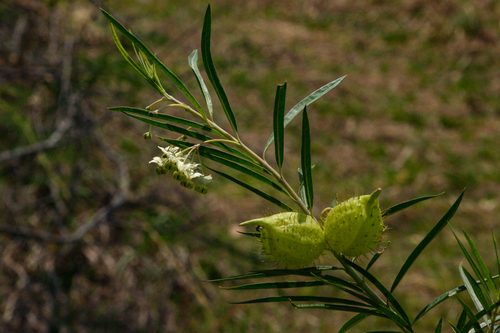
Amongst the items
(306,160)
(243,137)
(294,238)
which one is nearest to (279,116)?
(306,160)

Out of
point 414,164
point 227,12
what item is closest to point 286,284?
point 414,164

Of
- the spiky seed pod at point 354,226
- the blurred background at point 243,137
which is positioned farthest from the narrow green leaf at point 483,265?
the blurred background at point 243,137

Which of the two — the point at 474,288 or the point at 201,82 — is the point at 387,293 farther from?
the point at 201,82

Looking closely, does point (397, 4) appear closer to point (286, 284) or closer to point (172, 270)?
point (172, 270)

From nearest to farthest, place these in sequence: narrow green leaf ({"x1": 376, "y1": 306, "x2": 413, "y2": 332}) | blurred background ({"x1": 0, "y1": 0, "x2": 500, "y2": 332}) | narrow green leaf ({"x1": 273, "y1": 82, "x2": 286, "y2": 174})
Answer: narrow green leaf ({"x1": 376, "y1": 306, "x2": 413, "y2": 332}) < narrow green leaf ({"x1": 273, "y1": 82, "x2": 286, "y2": 174}) < blurred background ({"x1": 0, "y1": 0, "x2": 500, "y2": 332})

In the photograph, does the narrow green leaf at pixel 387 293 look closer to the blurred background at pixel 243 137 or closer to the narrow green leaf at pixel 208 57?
the narrow green leaf at pixel 208 57

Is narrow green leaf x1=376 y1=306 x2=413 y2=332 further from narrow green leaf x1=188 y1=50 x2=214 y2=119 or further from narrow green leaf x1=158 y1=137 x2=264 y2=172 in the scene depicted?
narrow green leaf x1=188 y1=50 x2=214 y2=119

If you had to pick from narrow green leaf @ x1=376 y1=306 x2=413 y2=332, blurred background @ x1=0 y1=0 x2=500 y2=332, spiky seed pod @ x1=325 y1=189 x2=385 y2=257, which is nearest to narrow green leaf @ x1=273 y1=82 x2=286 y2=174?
spiky seed pod @ x1=325 y1=189 x2=385 y2=257

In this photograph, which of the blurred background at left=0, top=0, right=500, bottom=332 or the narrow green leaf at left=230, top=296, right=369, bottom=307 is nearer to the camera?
the narrow green leaf at left=230, top=296, right=369, bottom=307
